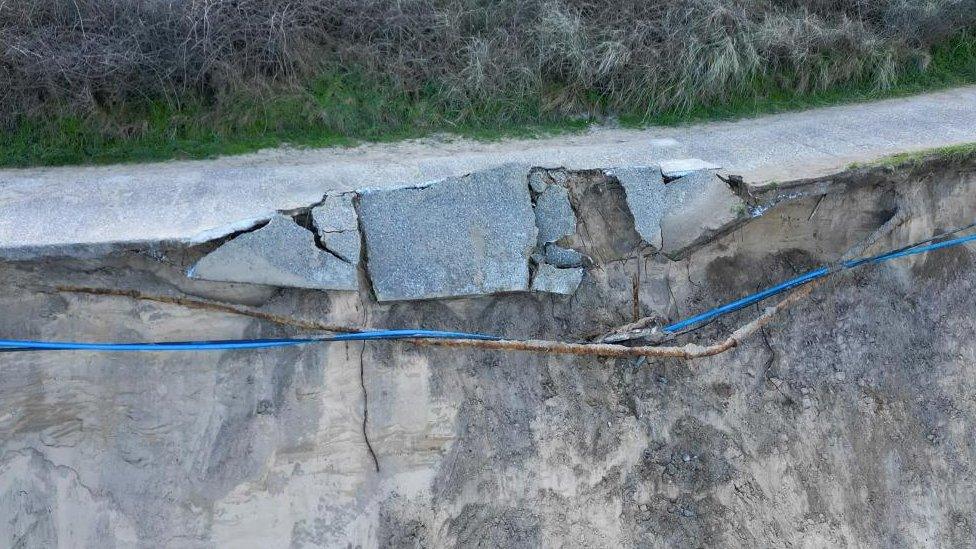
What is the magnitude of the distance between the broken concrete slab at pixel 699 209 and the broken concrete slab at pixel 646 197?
0.17ft

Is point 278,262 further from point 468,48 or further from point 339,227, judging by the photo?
point 468,48

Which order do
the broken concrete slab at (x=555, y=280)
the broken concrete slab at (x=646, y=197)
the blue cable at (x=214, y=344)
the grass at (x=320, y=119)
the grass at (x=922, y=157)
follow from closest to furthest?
the blue cable at (x=214, y=344)
the broken concrete slab at (x=555, y=280)
the broken concrete slab at (x=646, y=197)
the grass at (x=922, y=157)
the grass at (x=320, y=119)

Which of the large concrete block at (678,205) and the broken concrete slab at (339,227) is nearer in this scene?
the broken concrete slab at (339,227)

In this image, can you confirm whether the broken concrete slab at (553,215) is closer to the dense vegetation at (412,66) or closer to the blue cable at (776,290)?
the blue cable at (776,290)

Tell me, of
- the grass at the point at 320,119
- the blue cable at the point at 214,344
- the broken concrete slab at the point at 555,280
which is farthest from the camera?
the grass at the point at 320,119

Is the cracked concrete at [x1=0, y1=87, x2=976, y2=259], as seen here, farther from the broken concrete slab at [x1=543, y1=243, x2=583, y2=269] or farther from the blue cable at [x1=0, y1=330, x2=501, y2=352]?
the broken concrete slab at [x1=543, y1=243, x2=583, y2=269]

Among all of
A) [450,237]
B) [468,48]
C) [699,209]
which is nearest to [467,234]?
[450,237]

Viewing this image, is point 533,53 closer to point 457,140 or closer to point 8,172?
point 457,140

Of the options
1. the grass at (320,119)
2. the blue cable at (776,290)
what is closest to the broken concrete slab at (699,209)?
the blue cable at (776,290)

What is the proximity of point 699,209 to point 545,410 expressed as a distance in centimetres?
166

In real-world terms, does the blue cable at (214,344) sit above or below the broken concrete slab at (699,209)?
below

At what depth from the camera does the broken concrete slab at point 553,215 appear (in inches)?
189

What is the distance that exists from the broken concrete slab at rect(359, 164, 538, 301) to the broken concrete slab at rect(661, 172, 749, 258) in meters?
0.95

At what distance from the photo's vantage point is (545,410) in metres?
4.76
